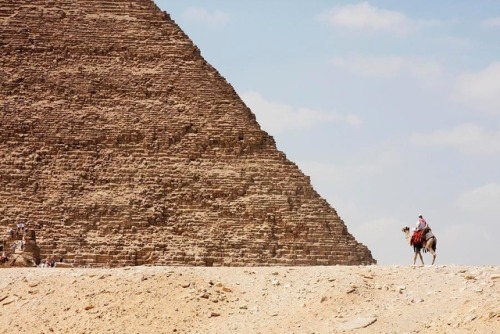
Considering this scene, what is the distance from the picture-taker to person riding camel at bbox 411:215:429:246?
1001 inches

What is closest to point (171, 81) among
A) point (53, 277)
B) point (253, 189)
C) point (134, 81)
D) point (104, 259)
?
point (134, 81)

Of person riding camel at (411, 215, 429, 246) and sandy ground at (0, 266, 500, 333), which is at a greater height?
person riding camel at (411, 215, 429, 246)

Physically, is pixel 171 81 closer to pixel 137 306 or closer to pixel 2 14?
pixel 2 14

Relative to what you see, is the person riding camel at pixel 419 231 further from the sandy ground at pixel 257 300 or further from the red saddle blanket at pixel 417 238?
the sandy ground at pixel 257 300

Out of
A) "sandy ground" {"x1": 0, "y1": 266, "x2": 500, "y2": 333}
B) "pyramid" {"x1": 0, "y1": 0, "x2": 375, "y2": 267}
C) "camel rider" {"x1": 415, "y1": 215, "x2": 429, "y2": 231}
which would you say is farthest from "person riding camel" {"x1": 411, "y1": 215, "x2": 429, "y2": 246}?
"pyramid" {"x1": 0, "y1": 0, "x2": 375, "y2": 267}

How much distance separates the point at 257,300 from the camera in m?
21.1

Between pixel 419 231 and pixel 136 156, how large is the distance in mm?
26795

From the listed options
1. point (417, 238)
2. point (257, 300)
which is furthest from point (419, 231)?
point (257, 300)

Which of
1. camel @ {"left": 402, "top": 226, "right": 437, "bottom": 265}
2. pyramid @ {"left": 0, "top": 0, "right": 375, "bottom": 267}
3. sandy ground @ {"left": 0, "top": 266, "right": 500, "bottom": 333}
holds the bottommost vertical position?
sandy ground @ {"left": 0, "top": 266, "right": 500, "bottom": 333}

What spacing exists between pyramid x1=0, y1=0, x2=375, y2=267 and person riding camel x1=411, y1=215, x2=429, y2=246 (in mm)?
21214

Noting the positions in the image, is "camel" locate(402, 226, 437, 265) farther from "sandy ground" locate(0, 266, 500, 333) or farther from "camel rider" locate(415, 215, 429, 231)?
"sandy ground" locate(0, 266, 500, 333)

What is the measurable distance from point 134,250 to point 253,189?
208 inches

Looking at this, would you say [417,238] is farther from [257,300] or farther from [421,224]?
[257,300]

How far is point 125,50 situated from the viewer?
178 feet
